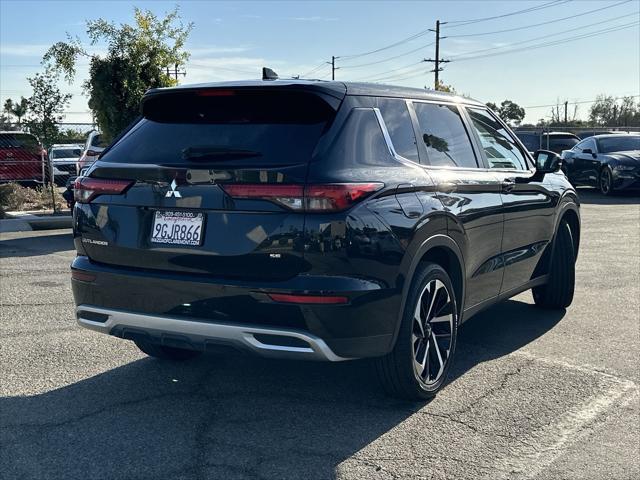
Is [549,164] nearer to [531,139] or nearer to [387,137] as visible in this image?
[387,137]

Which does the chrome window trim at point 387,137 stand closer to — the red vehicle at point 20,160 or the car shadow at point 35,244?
the car shadow at point 35,244

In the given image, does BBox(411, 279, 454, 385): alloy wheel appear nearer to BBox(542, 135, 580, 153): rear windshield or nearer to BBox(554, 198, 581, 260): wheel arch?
BBox(554, 198, 581, 260): wheel arch

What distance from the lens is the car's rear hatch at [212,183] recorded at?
3648 mm

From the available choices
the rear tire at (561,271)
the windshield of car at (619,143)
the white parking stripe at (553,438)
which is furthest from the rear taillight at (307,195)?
the windshield of car at (619,143)

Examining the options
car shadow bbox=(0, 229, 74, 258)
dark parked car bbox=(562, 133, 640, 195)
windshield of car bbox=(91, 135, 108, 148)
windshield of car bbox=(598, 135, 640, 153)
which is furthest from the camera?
windshield of car bbox=(598, 135, 640, 153)

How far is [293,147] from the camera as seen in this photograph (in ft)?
12.3

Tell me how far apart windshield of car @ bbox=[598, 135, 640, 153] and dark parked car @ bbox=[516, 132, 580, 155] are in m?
6.81

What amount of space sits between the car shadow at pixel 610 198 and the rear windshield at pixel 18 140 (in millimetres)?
12980

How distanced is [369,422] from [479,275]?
57.0 inches

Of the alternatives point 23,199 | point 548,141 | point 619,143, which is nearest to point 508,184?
point 23,199

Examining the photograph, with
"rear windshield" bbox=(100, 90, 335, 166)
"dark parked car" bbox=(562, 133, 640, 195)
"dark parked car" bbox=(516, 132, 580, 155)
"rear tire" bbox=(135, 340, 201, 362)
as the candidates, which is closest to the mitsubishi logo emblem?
"rear windshield" bbox=(100, 90, 335, 166)

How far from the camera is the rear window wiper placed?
3.80m

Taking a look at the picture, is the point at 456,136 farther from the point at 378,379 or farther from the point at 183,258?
the point at 183,258

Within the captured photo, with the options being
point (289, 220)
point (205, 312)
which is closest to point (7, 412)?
point (205, 312)
